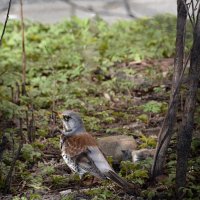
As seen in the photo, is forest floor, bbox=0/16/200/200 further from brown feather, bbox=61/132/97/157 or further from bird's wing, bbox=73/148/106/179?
brown feather, bbox=61/132/97/157

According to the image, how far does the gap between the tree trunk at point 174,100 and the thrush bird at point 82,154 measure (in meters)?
0.43

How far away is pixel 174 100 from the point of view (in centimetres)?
633

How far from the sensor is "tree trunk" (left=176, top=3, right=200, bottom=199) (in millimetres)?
5866

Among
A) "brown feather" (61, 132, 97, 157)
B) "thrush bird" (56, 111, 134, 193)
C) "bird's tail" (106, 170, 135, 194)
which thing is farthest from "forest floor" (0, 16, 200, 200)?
"brown feather" (61, 132, 97, 157)

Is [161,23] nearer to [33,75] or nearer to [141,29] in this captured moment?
[141,29]

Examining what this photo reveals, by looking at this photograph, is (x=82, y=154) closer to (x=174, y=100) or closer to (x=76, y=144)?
(x=76, y=144)

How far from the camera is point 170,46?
1087 centimetres

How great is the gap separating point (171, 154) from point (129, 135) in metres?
0.89

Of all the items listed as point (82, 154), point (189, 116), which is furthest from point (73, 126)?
point (189, 116)

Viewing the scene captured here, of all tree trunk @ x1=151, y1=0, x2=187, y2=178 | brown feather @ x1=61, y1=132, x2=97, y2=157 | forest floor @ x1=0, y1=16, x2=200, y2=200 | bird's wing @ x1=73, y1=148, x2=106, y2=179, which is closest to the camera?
tree trunk @ x1=151, y1=0, x2=187, y2=178

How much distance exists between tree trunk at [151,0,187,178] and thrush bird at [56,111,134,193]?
16.9 inches

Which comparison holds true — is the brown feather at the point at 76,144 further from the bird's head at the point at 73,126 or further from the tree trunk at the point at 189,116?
the tree trunk at the point at 189,116

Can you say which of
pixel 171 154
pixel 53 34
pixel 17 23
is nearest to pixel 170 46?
pixel 53 34

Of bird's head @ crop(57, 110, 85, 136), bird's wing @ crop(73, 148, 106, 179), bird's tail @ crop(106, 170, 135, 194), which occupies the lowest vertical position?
bird's tail @ crop(106, 170, 135, 194)
